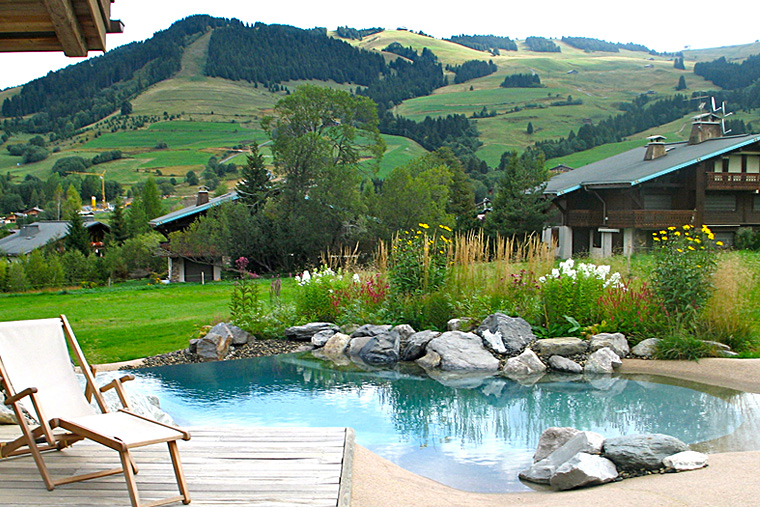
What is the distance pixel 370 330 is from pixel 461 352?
69.2 inches

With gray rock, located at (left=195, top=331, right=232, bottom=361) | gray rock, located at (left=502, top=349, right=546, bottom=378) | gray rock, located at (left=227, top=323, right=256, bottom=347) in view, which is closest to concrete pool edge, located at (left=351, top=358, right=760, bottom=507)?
gray rock, located at (left=502, top=349, right=546, bottom=378)

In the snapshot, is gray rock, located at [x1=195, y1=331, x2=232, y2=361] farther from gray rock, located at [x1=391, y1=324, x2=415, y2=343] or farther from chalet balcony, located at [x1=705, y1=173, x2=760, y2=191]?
chalet balcony, located at [x1=705, y1=173, x2=760, y2=191]

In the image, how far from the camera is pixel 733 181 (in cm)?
2911

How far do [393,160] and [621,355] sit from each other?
73.8 m

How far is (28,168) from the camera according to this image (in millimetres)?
102438

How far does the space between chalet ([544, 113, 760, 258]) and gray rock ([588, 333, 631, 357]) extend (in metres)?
19.2

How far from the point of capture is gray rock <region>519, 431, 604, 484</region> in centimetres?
474

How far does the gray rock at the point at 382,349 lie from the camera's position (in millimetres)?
9594

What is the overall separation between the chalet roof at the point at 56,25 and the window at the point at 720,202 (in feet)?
104

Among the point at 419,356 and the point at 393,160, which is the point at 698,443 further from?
the point at 393,160

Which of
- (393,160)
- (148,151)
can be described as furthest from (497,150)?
(148,151)

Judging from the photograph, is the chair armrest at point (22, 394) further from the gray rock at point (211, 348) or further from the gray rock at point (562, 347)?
the gray rock at point (562, 347)

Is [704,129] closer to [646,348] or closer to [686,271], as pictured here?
[686,271]

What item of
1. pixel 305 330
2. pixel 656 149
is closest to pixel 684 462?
pixel 305 330
